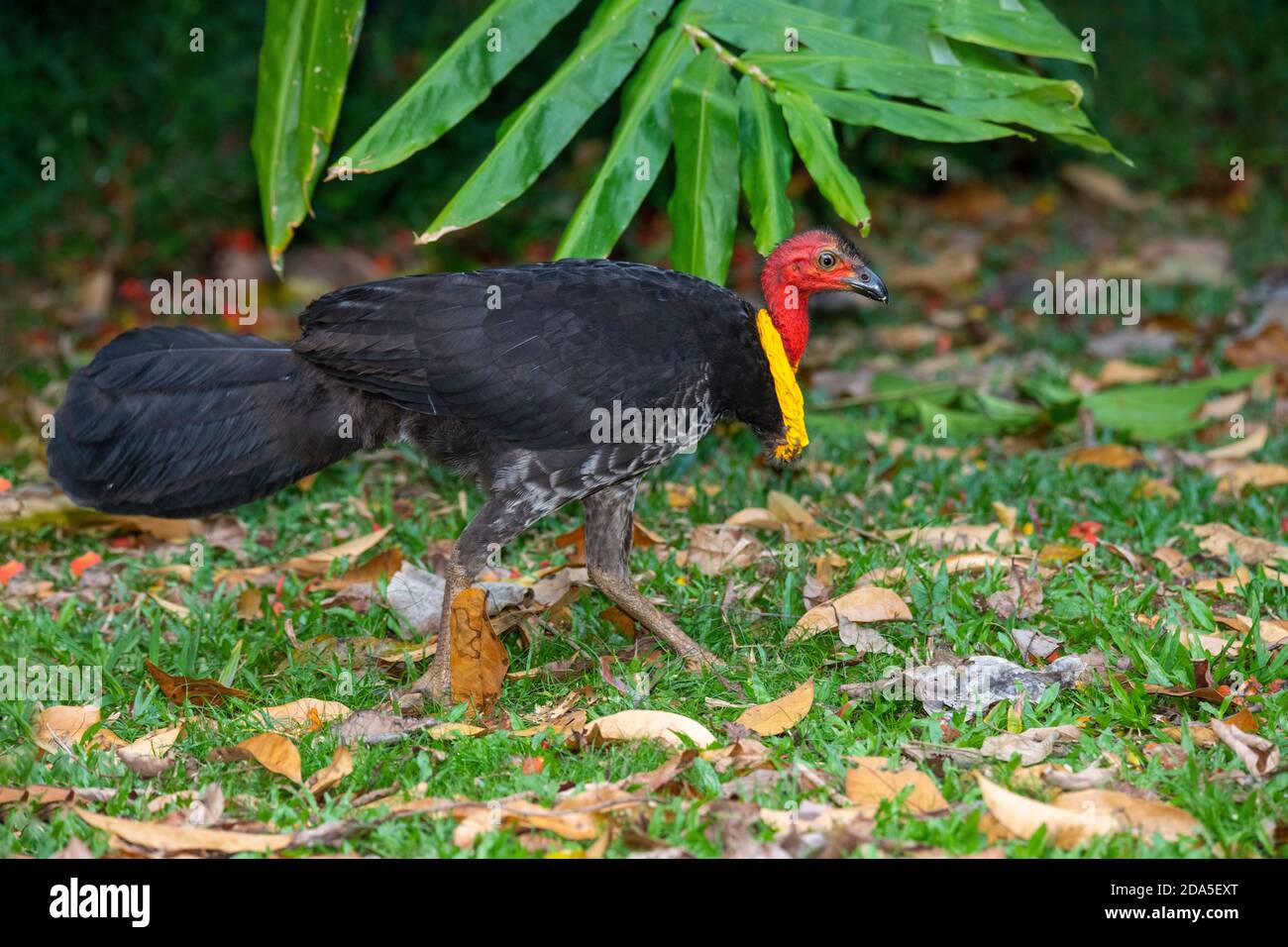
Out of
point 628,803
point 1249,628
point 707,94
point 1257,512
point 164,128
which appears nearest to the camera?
point 628,803

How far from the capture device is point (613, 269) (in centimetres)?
460

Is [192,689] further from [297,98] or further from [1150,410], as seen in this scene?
[1150,410]

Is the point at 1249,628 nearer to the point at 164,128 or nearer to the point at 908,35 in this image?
the point at 908,35

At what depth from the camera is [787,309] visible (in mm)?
4738

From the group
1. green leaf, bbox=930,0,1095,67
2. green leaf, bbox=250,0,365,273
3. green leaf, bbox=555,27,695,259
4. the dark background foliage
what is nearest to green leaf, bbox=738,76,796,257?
green leaf, bbox=555,27,695,259

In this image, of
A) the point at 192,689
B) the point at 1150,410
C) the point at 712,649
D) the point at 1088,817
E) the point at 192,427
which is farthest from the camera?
the point at 1150,410


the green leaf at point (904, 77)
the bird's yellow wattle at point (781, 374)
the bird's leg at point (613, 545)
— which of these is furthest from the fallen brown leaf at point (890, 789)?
the green leaf at point (904, 77)

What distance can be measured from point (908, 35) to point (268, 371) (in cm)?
247

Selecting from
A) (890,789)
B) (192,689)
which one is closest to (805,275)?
(890,789)

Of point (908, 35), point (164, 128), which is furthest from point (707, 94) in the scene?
point (164, 128)

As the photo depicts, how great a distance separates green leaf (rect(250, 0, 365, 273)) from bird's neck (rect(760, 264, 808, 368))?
62.9 inches

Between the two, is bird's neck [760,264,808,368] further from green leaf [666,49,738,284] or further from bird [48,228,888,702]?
green leaf [666,49,738,284]

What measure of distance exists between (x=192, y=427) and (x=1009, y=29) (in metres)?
2.94

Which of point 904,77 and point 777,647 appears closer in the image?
point 777,647
